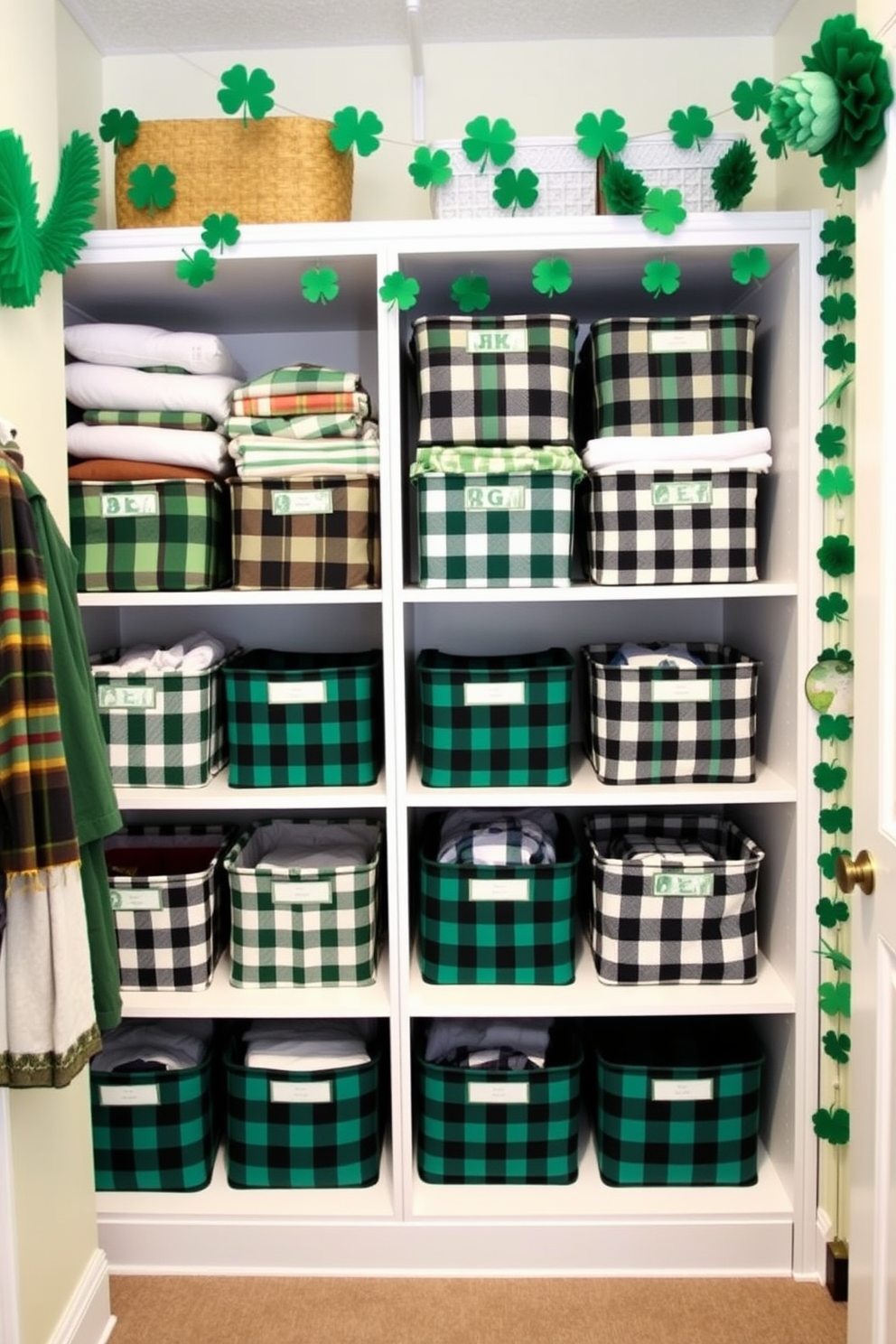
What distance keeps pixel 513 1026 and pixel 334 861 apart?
526 millimetres

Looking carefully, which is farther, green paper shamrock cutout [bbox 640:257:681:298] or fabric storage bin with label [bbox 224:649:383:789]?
fabric storage bin with label [bbox 224:649:383:789]

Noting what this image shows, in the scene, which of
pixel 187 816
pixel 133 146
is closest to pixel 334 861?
pixel 187 816

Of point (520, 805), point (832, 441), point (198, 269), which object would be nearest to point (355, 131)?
point (198, 269)

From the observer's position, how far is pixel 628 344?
2.03 metres

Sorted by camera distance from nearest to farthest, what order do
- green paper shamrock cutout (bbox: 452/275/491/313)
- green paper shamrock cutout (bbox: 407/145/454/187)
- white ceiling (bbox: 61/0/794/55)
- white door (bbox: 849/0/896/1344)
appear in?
white door (bbox: 849/0/896/1344) < green paper shamrock cutout (bbox: 407/145/454/187) < green paper shamrock cutout (bbox: 452/275/491/313) < white ceiling (bbox: 61/0/794/55)

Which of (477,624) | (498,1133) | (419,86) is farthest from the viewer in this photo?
(477,624)

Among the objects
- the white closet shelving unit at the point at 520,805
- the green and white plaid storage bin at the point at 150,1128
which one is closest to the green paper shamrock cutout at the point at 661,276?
the white closet shelving unit at the point at 520,805

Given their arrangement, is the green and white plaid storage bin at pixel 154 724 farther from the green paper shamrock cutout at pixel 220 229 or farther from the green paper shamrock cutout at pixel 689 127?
the green paper shamrock cutout at pixel 689 127

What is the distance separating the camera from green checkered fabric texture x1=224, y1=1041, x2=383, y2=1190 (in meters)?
2.13

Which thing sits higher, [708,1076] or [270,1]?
[270,1]

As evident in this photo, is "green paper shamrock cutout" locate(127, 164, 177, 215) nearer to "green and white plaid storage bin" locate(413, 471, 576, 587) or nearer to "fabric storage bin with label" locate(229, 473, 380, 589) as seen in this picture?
"fabric storage bin with label" locate(229, 473, 380, 589)

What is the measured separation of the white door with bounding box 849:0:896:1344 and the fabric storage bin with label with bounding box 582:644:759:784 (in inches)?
23.3

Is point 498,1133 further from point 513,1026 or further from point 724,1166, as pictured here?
point 724,1166

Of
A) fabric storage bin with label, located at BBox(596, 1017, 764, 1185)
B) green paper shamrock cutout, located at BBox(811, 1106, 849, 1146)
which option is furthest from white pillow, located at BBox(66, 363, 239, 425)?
green paper shamrock cutout, located at BBox(811, 1106, 849, 1146)
